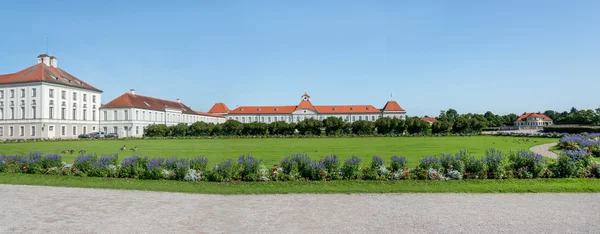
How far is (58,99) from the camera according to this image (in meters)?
50.6

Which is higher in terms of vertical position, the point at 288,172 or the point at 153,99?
the point at 153,99

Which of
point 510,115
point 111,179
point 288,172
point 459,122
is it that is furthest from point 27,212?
point 510,115

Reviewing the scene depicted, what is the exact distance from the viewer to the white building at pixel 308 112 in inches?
3637

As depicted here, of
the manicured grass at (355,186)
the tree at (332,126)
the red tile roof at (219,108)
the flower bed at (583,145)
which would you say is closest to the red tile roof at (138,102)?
the red tile roof at (219,108)

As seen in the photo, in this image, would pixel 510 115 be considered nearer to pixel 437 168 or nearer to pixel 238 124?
pixel 238 124

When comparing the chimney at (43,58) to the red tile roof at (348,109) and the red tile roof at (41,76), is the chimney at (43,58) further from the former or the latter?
the red tile roof at (348,109)

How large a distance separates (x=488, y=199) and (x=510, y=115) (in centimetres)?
13556

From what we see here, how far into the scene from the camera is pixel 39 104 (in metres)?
48.5

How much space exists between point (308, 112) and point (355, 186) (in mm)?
83522

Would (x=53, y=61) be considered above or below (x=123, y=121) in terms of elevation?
above

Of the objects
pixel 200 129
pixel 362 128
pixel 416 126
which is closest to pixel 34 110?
pixel 200 129

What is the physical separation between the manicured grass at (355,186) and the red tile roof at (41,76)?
48.6 meters

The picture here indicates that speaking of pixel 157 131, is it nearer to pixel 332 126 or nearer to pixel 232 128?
pixel 232 128

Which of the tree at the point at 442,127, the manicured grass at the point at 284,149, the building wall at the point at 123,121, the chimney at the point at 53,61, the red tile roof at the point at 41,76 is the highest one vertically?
the chimney at the point at 53,61
